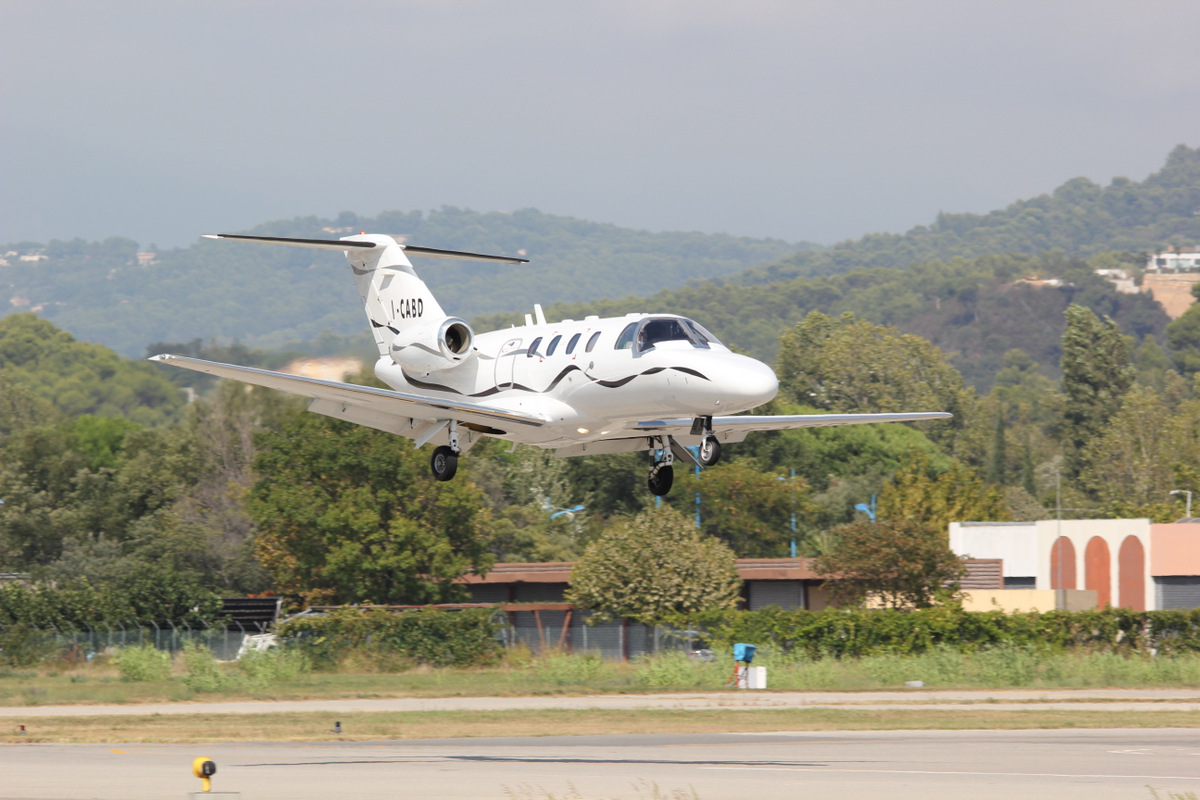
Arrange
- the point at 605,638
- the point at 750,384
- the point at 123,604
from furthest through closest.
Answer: the point at 123,604 → the point at 605,638 → the point at 750,384

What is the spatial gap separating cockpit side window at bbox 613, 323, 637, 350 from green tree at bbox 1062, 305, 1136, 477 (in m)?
107

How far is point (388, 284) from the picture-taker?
3184cm

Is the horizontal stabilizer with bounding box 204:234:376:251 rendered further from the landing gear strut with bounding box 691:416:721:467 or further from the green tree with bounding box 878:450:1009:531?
the green tree with bounding box 878:450:1009:531

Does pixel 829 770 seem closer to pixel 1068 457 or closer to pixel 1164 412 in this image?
pixel 1164 412

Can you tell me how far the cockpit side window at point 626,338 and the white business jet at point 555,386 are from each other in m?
0.02

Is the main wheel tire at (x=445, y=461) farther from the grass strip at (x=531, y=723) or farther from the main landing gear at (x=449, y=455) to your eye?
the grass strip at (x=531, y=723)

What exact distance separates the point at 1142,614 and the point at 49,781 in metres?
32.9

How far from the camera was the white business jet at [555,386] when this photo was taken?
81.7 feet

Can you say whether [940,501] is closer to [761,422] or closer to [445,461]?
[761,422]

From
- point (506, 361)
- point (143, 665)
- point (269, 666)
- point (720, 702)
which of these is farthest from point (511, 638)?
point (506, 361)

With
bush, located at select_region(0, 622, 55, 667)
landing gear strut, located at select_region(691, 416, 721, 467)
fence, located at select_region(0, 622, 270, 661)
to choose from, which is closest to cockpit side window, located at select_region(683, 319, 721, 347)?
landing gear strut, located at select_region(691, 416, 721, 467)

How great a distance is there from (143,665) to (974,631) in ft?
79.7

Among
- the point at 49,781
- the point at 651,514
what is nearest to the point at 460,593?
the point at 651,514

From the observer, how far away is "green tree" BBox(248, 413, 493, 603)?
6244cm
